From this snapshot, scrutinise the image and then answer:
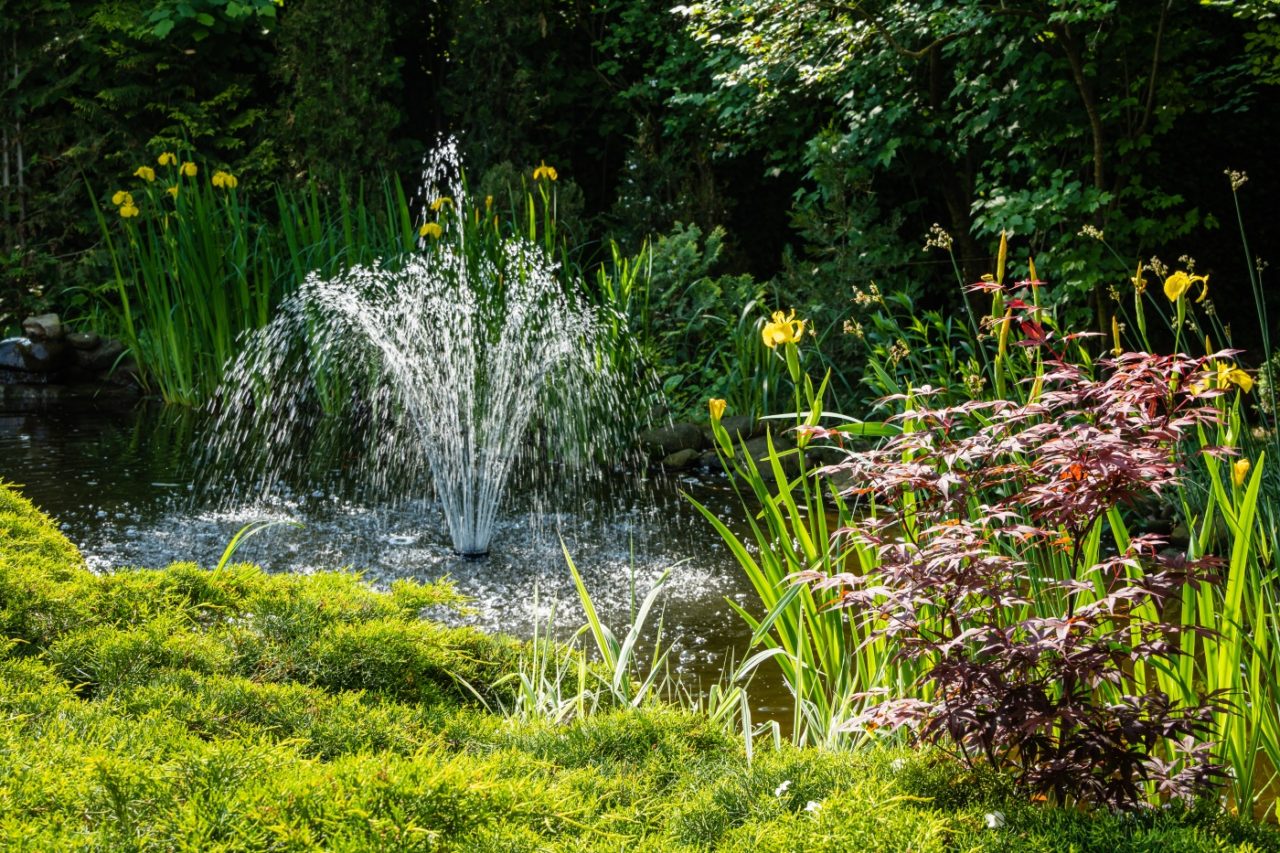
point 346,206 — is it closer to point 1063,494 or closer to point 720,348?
point 720,348

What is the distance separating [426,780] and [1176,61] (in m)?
6.83

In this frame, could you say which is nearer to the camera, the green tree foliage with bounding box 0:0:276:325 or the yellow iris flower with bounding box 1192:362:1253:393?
the yellow iris flower with bounding box 1192:362:1253:393

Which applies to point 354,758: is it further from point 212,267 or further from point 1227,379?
point 212,267

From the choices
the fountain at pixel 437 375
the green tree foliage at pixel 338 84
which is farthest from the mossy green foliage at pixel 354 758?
the green tree foliage at pixel 338 84

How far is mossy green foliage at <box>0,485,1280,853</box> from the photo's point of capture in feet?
5.50

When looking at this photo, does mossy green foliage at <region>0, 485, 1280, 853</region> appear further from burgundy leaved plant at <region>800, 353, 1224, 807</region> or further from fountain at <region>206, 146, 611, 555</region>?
fountain at <region>206, 146, 611, 555</region>

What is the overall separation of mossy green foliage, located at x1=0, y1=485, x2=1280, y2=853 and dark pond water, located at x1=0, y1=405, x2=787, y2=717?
922mm

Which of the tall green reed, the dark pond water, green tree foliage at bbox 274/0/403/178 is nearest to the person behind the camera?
the dark pond water

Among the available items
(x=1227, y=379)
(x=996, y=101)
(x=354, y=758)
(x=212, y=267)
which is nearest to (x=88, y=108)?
(x=212, y=267)

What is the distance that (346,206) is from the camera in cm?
720

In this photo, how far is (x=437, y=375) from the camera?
5.59m

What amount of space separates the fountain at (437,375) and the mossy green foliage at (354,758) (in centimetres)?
190

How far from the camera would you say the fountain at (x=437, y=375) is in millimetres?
5445

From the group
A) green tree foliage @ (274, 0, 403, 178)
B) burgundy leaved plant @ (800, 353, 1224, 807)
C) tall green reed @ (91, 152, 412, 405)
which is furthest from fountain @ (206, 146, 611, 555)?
burgundy leaved plant @ (800, 353, 1224, 807)
